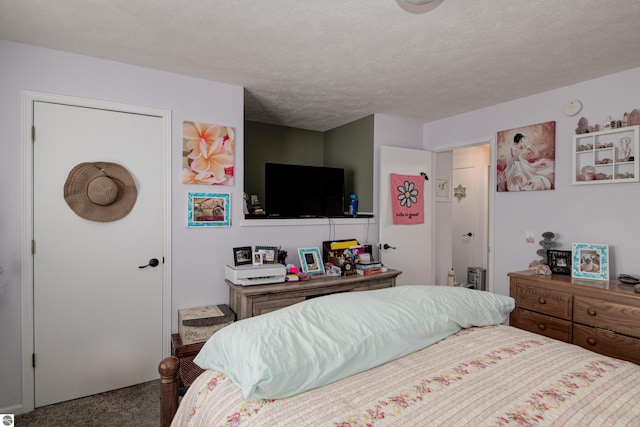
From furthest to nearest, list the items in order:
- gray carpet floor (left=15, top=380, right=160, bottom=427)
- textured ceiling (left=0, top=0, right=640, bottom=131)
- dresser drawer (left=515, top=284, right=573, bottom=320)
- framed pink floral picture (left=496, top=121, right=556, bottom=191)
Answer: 1. framed pink floral picture (left=496, top=121, right=556, bottom=191)
2. dresser drawer (left=515, top=284, right=573, bottom=320)
3. gray carpet floor (left=15, top=380, right=160, bottom=427)
4. textured ceiling (left=0, top=0, right=640, bottom=131)

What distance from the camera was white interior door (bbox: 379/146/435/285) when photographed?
12.5ft

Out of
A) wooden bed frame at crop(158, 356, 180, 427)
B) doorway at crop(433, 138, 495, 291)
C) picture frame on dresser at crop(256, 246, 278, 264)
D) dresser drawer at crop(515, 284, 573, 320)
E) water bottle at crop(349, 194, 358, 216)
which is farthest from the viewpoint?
doorway at crop(433, 138, 495, 291)

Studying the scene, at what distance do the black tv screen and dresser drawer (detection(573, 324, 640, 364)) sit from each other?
226 cm

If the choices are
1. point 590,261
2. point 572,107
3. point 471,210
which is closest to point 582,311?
point 590,261

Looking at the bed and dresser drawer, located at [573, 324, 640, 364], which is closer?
the bed

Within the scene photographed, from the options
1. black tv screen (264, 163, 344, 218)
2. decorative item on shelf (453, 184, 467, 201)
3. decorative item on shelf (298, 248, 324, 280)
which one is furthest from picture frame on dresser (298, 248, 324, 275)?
decorative item on shelf (453, 184, 467, 201)

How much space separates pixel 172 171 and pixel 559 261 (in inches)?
131

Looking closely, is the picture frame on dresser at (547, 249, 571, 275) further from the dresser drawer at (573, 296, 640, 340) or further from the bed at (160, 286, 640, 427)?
the bed at (160, 286, 640, 427)

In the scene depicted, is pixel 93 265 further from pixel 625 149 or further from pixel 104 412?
pixel 625 149

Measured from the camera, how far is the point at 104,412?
7.53 feet

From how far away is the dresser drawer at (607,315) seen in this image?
221 centimetres

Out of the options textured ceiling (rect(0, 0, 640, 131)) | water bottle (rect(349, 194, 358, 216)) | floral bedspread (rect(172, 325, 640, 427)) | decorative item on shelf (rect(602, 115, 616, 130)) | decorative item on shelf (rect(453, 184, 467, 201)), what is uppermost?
textured ceiling (rect(0, 0, 640, 131))

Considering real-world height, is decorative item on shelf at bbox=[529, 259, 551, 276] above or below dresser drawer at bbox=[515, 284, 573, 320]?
above

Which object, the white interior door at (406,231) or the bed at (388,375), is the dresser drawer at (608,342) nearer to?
the bed at (388,375)
